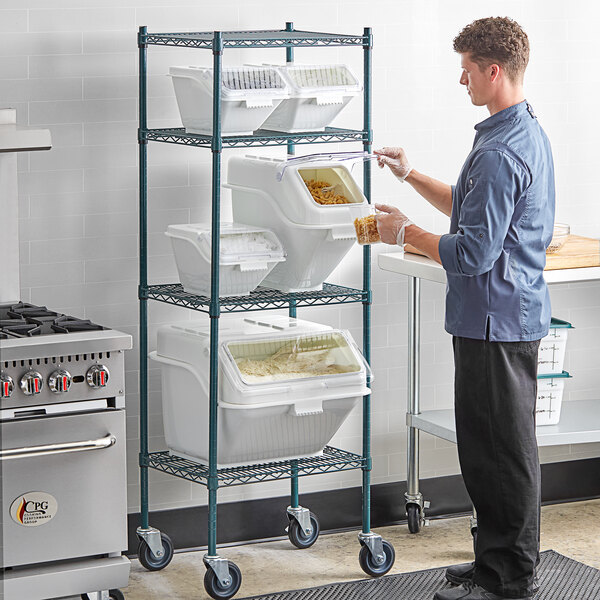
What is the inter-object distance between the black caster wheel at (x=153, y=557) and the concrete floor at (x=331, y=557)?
27mm

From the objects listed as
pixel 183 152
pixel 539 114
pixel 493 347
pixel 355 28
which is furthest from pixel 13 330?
pixel 539 114

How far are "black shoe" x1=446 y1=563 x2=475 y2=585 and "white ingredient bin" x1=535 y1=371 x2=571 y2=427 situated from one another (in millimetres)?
777

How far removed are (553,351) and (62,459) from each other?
6.64 feet

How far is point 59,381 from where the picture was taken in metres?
3.55

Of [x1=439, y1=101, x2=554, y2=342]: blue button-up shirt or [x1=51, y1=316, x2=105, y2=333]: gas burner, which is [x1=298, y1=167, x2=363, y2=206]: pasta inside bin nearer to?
[x1=439, y1=101, x2=554, y2=342]: blue button-up shirt

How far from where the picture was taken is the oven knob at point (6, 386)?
3.47 metres

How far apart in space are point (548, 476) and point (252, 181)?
2.00m

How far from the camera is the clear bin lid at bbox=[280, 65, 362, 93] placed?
4.11m

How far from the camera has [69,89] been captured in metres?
4.34

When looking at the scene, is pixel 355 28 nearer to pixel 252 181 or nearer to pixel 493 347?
pixel 252 181

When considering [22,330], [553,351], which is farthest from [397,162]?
[22,330]

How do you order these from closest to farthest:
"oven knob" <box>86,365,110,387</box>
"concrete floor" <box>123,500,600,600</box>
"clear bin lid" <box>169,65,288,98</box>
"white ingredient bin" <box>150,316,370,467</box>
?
"oven knob" <box>86,365,110,387</box>
"clear bin lid" <box>169,65,288,98</box>
"white ingredient bin" <box>150,316,370,467</box>
"concrete floor" <box>123,500,600,600</box>

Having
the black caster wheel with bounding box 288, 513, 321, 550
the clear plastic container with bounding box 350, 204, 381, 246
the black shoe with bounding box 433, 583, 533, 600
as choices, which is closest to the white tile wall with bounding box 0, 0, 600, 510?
the black caster wheel with bounding box 288, 513, 321, 550

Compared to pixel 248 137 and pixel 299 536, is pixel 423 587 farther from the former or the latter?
pixel 248 137
